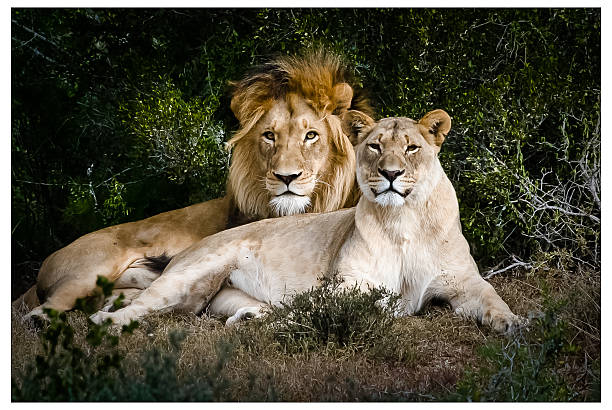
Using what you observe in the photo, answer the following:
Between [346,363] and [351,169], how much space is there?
74.8 inches

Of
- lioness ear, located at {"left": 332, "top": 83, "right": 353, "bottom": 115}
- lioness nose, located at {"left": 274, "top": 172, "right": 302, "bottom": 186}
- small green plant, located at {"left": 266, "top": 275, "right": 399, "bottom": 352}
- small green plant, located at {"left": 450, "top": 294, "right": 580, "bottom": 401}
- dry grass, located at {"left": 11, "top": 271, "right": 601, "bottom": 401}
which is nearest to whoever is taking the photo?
small green plant, located at {"left": 450, "top": 294, "right": 580, "bottom": 401}

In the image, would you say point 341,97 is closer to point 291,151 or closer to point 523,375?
point 291,151

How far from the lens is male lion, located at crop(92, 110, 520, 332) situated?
4062 millimetres

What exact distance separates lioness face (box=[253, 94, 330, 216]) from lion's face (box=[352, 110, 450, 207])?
641 millimetres

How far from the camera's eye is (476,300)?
4.05 metres

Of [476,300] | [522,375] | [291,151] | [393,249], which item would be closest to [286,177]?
[291,151]

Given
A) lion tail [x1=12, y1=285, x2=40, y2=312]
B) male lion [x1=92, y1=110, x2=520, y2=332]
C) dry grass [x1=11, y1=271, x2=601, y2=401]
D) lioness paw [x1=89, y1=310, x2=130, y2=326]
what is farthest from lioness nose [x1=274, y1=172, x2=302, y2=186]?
lion tail [x1=12, y1=285, x2=40, y2=312]

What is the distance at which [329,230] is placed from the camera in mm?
4637

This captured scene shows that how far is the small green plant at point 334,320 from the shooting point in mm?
3705

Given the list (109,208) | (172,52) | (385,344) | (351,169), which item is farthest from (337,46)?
(385,344)

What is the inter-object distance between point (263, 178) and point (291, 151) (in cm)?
29

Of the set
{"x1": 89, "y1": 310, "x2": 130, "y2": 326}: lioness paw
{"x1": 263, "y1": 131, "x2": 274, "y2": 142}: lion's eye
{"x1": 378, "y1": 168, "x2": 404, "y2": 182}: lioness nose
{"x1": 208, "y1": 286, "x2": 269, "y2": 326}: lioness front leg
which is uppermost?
{"x1": 263, "y1": 131, "x2": 274, "y2": 142}: lion's eye

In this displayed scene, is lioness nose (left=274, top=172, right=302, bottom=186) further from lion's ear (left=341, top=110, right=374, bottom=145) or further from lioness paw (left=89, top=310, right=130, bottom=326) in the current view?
lioness paw (left=89, top=310, right=130, bottom=326)

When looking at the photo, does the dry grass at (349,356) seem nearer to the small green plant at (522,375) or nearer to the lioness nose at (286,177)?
the small green plant at (522,375)
